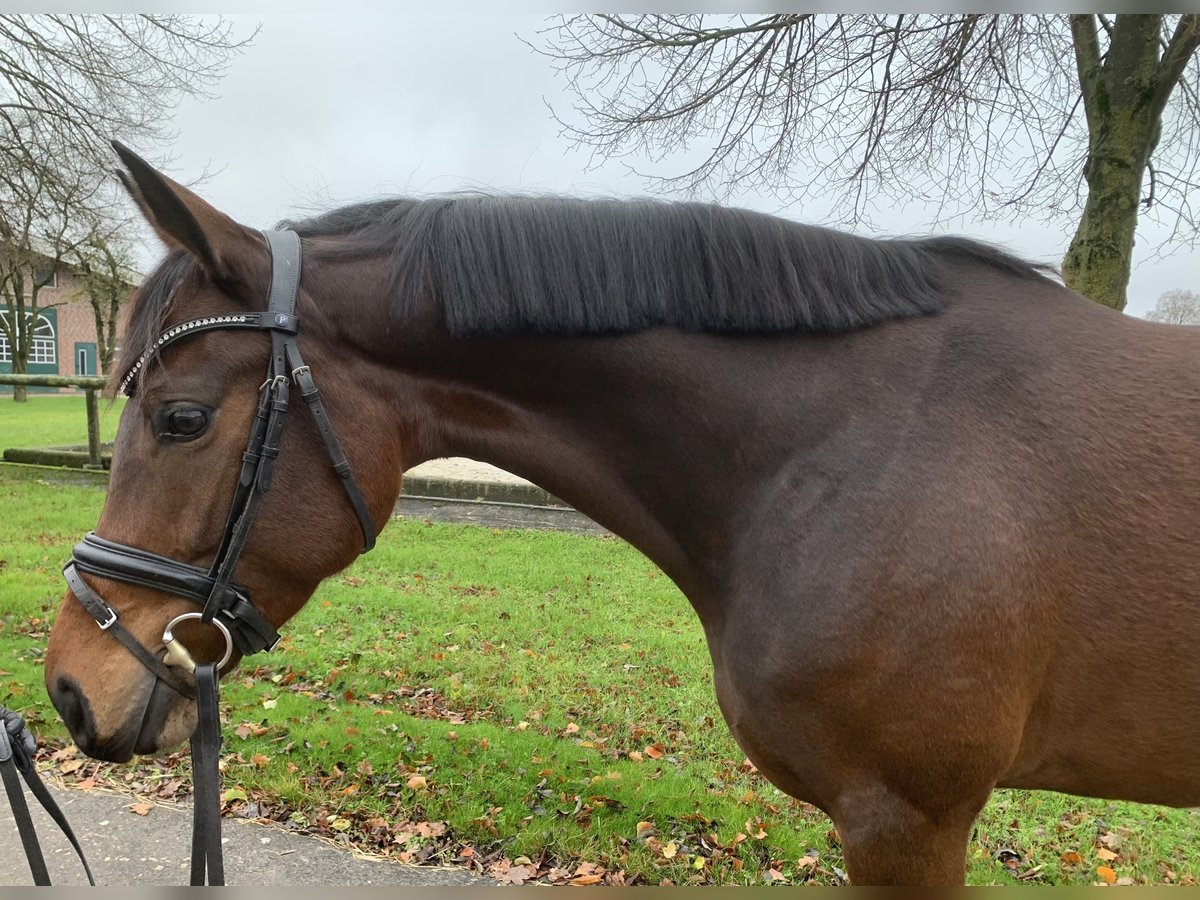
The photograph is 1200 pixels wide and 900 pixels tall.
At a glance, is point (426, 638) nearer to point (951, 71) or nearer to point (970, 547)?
point (970, 547)

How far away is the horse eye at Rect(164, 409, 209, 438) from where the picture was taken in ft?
5.24

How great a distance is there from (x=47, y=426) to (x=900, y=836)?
74.3 feet

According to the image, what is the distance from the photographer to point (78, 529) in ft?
26.4

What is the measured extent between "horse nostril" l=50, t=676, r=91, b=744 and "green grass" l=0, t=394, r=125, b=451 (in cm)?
1055

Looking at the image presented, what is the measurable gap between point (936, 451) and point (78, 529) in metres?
9.35

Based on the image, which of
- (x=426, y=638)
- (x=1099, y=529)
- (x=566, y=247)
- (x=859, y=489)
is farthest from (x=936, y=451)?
(x=426, y=638)

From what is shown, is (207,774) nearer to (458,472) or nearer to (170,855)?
(170,855)

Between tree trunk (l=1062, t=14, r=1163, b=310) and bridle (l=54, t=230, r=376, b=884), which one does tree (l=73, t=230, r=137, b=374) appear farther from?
tree trunk (l=1062, t=14, r=1163, b=310)

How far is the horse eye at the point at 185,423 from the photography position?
160cm

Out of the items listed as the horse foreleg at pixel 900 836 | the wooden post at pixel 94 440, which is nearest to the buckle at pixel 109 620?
the horse foreleg at pixel 900 836

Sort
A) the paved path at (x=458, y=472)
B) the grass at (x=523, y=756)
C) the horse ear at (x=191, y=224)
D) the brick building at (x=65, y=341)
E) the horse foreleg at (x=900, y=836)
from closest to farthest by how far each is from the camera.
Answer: the horse ear at (x=191, y=224)
the horse foreleg at (x=900, y=836)
the grass at (x=523, y=756)
the paved path at (x=458, y=472)
the brick building at (x=65, y=341)

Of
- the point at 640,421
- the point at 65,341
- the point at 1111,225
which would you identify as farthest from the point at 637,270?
the point at 65,341

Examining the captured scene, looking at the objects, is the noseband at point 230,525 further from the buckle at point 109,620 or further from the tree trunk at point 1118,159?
the tree trunk at point 1118,159

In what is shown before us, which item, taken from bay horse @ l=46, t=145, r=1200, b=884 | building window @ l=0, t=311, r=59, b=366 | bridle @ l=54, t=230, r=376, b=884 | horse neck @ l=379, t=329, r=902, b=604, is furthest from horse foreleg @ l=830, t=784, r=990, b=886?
building window @ l=0, t=311, r=59, b=366
